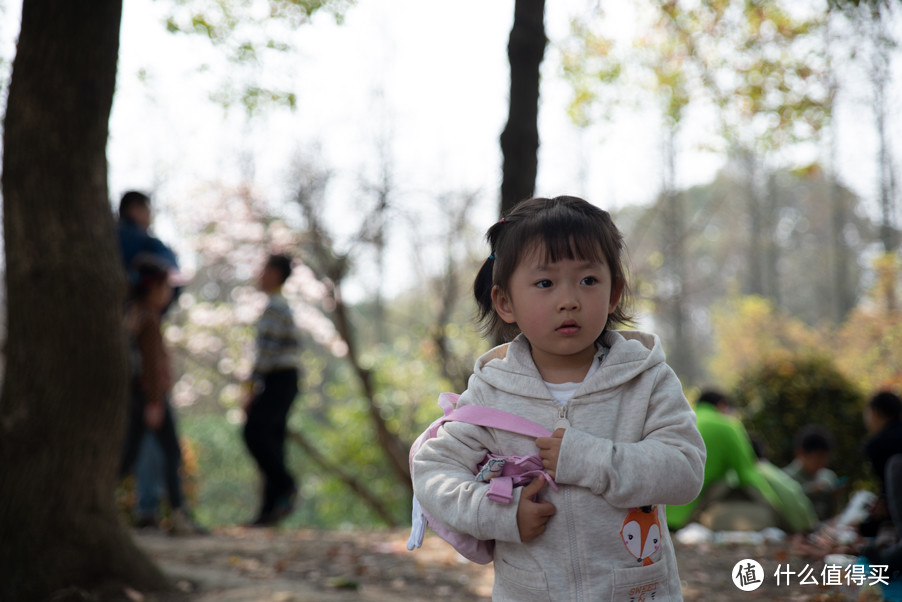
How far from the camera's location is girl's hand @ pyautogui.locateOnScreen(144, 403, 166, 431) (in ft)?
16.8

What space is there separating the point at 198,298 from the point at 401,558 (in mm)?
12455

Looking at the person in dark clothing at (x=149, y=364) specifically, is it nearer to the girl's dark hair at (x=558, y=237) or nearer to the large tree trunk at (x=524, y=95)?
the large tree trunk at (x=524, y=95)

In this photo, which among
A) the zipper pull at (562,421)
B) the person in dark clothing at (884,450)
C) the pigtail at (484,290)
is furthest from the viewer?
the person in dark clothing at (884,450)

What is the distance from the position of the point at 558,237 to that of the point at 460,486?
61 centimetres

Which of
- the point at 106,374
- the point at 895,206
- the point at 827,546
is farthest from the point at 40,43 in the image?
the point at 895,206

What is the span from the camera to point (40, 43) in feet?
10.8

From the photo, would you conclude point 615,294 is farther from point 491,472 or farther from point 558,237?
point 491,472

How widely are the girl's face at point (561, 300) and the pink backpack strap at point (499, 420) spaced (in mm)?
180

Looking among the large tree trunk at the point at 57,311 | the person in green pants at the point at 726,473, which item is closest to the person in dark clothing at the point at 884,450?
the person in green pants at the point at 726,473

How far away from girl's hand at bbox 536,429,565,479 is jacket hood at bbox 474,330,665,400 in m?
0.11

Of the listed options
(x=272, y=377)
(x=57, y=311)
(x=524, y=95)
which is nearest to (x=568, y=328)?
(x=57, y=311)

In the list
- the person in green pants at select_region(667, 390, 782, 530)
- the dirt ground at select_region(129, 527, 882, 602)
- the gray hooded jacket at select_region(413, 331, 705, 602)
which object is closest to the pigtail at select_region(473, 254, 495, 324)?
the gray hooded jacket at select_region(413, 331, 705, 602)

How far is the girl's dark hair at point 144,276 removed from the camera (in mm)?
5035

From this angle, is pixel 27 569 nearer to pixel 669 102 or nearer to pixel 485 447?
pixel 485 447
